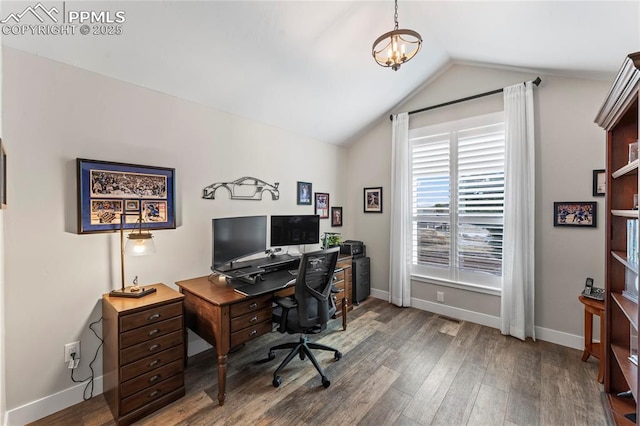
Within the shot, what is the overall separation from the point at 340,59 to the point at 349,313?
3093 millimetres

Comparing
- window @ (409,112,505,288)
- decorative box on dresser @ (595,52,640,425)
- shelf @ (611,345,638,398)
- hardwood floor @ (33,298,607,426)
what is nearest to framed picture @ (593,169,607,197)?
window @ (409,112,505,288)

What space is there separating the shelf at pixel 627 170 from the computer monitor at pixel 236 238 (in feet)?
8.97

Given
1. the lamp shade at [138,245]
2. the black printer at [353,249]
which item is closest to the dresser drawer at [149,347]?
the lamp shade at [138,245]

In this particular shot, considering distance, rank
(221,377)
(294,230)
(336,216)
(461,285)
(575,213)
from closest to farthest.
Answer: (221,377) < (575,213) < (294,230) < (461,285) < (336,216)

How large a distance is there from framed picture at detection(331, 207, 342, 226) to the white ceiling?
166 cm

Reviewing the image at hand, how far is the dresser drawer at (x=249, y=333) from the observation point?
6.38 ft

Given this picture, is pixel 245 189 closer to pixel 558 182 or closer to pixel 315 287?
pixel 315 287

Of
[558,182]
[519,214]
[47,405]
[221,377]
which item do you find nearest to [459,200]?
[519,214]

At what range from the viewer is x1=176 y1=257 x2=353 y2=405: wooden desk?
187 cm

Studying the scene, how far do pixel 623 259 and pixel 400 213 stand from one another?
223 cm

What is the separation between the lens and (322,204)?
400 centimetres

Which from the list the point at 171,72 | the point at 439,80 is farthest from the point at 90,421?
the point at 439,80

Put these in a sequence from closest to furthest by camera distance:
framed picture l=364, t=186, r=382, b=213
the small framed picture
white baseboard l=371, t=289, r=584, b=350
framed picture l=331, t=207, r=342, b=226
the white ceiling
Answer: the white ceiling, white baseboard l=371, t=289, r=584, b=350, the small framed picture, framed picture l=364, t=186, r=382, b=213, framed picture l=331, t=207, r=342, b=226

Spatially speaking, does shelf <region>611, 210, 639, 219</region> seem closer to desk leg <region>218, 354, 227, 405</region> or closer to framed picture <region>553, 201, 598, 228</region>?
framed picture <region>553, 201, 598, 228</region>
